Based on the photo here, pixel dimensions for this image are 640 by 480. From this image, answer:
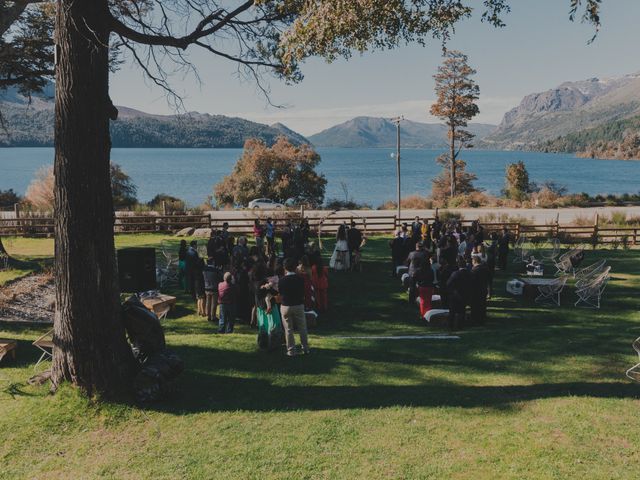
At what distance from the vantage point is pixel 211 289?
1166 cm

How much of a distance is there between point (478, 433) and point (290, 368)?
314 centimetres

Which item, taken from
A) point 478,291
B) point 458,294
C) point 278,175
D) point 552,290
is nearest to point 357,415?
point 458,294

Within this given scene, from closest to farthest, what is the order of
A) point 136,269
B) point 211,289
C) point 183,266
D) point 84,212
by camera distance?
point 84,212 → point 211,289 → point 136,269 → point 183,266

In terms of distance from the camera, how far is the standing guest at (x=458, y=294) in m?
10.3

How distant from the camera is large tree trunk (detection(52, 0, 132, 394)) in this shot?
21.5ft

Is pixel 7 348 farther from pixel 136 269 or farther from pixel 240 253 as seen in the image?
pixel 240 253

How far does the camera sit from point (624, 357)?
28.3 ft

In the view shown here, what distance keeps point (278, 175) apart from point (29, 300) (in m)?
31.5

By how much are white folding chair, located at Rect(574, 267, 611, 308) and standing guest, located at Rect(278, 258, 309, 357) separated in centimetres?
762

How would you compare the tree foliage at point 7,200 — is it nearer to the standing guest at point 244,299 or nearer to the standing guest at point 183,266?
the standing guest at point 183,266

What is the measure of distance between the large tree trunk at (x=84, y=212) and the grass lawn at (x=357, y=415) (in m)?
0.54

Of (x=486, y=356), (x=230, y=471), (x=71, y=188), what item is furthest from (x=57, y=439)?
(x=486, y=356)

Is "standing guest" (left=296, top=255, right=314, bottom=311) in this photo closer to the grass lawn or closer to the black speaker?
the grass lawn

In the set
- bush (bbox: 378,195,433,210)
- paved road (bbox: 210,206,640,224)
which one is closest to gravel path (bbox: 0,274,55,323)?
paved road (bbox: 210,206,640,224)
